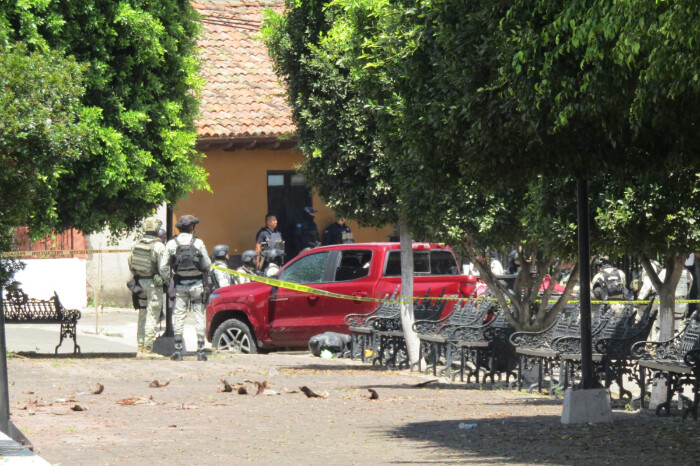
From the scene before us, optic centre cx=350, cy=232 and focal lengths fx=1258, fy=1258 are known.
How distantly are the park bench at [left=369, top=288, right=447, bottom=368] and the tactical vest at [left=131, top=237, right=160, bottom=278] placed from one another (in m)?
3.22

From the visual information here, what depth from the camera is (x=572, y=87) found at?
767 centimetres

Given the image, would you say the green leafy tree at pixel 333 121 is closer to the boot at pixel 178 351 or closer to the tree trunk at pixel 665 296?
the boot at pixel 178 351

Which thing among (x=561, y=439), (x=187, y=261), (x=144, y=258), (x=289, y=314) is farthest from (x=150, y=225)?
(x=561, y=439)

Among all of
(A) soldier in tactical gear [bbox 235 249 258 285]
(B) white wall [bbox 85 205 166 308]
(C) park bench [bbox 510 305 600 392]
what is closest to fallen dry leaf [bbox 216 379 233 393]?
(C) park bench [bbox 510 305 600 392]

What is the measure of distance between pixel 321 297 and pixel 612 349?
6766mm

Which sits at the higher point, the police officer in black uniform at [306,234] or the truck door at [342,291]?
the police officer in black uniform at [306,234]

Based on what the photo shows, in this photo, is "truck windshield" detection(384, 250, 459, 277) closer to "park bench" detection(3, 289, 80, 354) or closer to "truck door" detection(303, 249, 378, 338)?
"truck door" detection(303, 249, 378, 338)

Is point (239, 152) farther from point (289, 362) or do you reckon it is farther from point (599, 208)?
point (599, 208)

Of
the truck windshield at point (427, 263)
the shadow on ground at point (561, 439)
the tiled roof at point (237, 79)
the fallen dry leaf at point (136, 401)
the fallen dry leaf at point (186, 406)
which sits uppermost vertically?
the tiled roof at point (237, 79)

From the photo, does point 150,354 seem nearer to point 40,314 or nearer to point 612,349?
point 40,314

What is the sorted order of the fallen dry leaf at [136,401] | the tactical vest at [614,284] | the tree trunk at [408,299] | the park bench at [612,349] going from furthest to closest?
the tactical vest at [614,284] → the tree trunk at [408,299] → the park bench at [612,349] → the fallen dry leaf at [136,401]

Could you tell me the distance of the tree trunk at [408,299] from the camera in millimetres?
17062

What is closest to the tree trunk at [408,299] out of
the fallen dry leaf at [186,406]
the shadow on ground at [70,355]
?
the shadow on ground at [70,355]

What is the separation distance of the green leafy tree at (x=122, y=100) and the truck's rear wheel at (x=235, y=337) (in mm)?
2181
